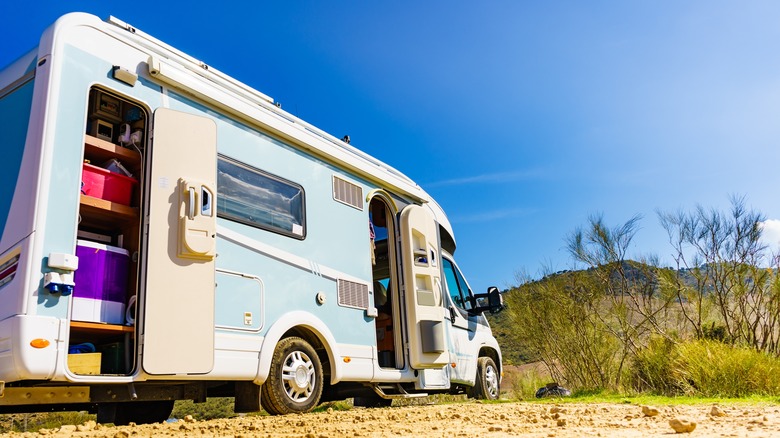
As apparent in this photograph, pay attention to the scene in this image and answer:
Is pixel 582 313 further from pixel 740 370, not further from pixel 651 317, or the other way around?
pixel 740 370

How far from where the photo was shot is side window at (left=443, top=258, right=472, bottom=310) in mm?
8875

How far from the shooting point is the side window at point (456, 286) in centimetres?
888

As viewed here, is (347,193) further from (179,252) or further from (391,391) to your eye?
(179,252)

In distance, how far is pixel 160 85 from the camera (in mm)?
5156

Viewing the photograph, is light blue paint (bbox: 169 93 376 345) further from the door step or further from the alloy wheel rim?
the door step

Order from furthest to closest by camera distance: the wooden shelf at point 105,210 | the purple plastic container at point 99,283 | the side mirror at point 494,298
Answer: the side mirror at point 494,298 < the wooden shelf at point 105,210 < the purple plastic container at point 99,283

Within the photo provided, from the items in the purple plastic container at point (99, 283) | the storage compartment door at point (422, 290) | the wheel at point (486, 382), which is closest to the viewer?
the purple plastic container at point (99, 283)

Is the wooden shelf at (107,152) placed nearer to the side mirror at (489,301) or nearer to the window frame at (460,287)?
the window frame at (460,287)

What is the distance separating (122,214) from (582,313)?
8.49m

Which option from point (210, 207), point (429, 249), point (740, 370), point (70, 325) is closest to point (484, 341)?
point (429, 249)

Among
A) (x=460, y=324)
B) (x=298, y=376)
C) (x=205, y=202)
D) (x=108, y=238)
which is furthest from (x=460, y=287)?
(x=108, y=238)

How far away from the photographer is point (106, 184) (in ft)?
15.7

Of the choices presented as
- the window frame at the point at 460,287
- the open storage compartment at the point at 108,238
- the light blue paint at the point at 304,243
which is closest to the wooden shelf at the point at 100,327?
the open storage compartment at the point at 108,238

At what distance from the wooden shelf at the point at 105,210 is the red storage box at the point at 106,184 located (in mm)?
61
